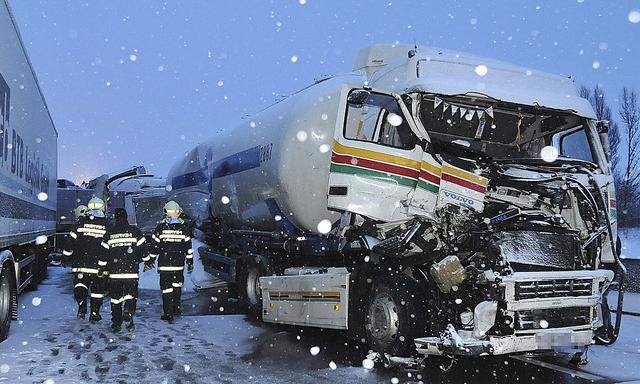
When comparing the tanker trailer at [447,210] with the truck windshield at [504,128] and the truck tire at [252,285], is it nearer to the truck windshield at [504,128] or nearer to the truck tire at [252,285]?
the truck windshield at [504,128]

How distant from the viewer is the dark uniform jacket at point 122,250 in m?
8.51

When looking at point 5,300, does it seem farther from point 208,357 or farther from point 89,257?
point 208,357

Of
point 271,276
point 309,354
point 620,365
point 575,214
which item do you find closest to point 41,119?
point 271,276

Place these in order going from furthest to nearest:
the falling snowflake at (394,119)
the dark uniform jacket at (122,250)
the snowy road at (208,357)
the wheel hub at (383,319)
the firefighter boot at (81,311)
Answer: the firefighter boot at (81,311) → the dark uniform jacket at (122,250) → the falling snowflake at (394,119) → the wheel hub at (383,319) → the snowy road at (208,357)

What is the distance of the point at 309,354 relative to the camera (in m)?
7.22

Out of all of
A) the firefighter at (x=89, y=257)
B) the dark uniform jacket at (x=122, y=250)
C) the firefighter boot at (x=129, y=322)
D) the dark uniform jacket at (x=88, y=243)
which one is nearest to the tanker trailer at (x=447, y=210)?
the firefighter boot at (x=129, y=322)

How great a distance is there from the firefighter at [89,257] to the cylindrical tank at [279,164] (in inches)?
93.8

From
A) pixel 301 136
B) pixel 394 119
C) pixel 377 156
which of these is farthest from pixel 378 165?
pixel 301 136

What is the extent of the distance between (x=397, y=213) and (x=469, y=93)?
1562 millimetres

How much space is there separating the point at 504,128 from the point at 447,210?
5.80 feet

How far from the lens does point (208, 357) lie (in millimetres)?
6738

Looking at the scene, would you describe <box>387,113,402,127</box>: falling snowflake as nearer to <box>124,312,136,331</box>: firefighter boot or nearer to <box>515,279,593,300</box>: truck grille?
<box>515,279,593,300</box>: truck grille

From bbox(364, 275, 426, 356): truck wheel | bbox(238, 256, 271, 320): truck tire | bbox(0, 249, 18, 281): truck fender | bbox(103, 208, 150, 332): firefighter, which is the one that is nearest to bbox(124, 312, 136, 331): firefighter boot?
bbox(103, 208, 150, 332): firefighter

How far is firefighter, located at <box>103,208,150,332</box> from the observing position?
A: 27.6 ft
